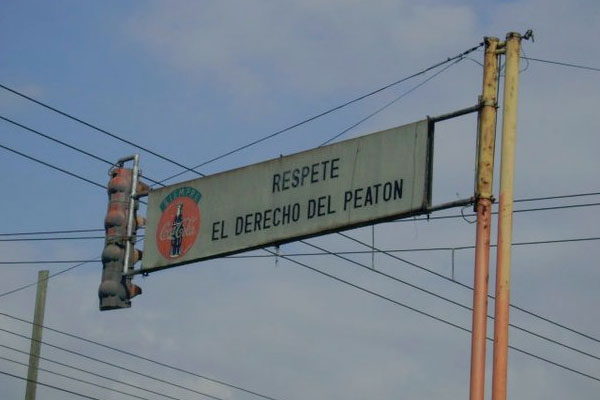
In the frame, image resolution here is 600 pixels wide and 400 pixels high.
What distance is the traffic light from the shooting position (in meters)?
14.0

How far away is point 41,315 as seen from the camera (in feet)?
89.9

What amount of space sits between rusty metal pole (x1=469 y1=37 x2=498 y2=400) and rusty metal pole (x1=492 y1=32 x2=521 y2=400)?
0.12 metres

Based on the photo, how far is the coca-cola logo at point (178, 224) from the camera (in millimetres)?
14125

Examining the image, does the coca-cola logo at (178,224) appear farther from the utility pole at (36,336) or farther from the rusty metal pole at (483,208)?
the utility pole at (36,336)

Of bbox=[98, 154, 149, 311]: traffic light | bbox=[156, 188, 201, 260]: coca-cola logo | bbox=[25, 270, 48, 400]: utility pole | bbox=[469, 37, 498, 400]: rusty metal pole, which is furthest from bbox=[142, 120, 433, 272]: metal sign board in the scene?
bbox=[25, 270, 48, 400]: utility pole

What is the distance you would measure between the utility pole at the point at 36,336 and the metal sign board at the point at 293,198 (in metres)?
12.7

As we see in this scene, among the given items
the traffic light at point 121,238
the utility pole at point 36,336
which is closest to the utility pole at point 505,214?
the traffic light at point 121,238

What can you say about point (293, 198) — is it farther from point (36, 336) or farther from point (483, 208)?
point (36, 336)

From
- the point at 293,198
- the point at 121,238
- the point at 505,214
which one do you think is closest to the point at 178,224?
the point at 121,238

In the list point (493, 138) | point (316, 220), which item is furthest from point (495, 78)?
point (316, 220)

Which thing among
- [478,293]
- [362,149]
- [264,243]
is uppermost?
[362,149]

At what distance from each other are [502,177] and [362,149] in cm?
175

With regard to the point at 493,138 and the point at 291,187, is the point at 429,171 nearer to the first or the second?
the point at 493,138

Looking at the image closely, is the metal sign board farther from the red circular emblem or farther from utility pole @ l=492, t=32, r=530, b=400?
utility pole @ l=492, t=32, r=530, b=400
